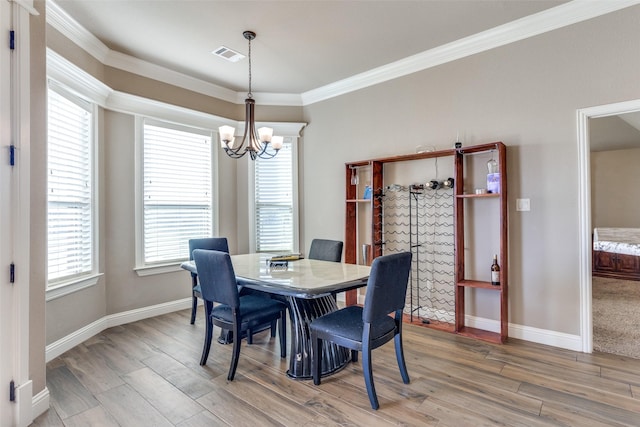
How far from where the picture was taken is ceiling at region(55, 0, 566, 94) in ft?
9.00

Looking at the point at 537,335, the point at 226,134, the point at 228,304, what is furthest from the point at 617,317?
the point at 226,134

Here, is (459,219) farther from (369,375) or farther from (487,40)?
(369,375)

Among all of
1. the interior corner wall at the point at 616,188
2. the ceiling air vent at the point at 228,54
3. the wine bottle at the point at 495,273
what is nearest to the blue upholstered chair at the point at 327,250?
the wine bottle at the point at 495,273

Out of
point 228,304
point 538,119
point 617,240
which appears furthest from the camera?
point 617,240

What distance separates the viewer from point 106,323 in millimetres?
3482

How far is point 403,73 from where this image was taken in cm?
384

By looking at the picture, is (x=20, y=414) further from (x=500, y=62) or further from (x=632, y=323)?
(x=632, y=323)

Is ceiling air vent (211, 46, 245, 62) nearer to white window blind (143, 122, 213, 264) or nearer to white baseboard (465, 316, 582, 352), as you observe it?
white window blind (143, 122, 213, 264)

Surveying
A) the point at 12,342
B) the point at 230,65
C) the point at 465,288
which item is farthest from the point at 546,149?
the point at 12,342

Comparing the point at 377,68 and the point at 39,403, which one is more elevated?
the point at 377,68

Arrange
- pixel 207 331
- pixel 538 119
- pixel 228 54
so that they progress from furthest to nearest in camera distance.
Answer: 1. pixel 228 54
2. pixel 538 119
3. pixel 207 331

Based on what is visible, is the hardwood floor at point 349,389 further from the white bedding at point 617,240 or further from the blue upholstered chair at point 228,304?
the white bedding at point 617,240

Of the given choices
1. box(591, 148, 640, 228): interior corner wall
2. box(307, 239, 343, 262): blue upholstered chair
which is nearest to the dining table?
box(307, 239, 343, 262): blue upholstered chair

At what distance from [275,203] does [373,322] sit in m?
3.07
